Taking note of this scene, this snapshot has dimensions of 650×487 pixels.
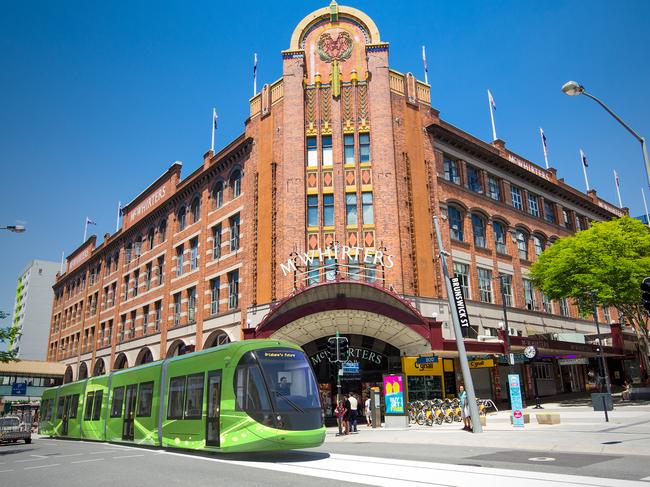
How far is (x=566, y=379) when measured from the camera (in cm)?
4334

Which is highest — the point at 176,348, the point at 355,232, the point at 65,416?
the point at 355,232

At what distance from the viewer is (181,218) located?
140 ft

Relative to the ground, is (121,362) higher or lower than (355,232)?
lower

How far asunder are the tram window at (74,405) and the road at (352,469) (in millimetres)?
12161

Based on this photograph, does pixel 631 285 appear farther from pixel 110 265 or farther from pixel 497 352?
pixel 110 265

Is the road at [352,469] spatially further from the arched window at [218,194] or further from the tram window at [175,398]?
the arched window at [218,194]

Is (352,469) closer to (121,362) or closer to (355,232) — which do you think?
(355,232)

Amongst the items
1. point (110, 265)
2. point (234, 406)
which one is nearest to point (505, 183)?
point (234, 406)

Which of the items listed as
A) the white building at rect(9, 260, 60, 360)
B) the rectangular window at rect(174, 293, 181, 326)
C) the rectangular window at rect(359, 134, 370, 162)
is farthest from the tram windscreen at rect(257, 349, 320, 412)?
the white building at rect(9, 260, 60, 360)

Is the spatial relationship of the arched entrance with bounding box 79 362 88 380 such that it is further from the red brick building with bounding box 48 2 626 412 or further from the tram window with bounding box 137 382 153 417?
the tram window with bounding box 137 382 153 417

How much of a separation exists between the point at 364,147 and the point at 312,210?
5.25 m

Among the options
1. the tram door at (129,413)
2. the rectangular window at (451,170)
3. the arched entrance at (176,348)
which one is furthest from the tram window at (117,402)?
the rectangular window at (451,170)

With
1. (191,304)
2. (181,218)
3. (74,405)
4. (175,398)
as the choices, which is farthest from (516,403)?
(181,218)

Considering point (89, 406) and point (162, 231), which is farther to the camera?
point (162, 231)
